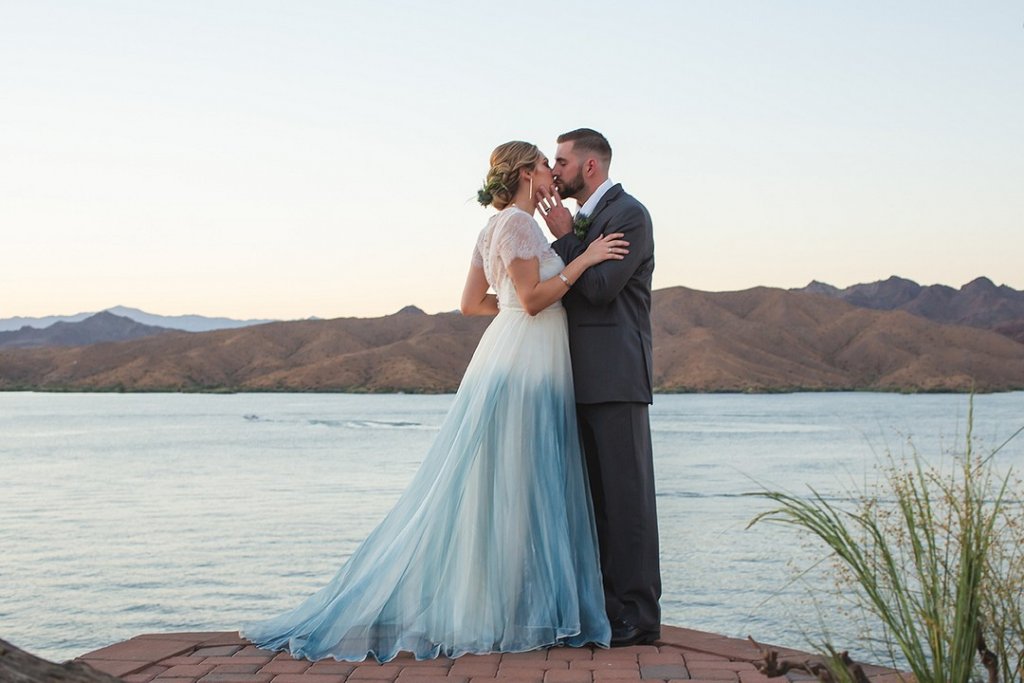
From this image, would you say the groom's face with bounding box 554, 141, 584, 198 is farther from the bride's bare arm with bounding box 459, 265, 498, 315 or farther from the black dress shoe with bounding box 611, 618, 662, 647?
the black dress shoe with bounding box 611, 618, 662, 647

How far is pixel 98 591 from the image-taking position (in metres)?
9.34

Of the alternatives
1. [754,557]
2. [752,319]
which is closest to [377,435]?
[754,557]


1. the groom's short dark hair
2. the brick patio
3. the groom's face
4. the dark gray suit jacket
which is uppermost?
the groom's short dark hair

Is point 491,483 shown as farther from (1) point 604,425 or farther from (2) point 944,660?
(2) point 944,660

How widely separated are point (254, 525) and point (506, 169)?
996 cm

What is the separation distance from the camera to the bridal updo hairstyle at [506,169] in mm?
4254

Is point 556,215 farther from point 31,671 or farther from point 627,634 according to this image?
point 31,671

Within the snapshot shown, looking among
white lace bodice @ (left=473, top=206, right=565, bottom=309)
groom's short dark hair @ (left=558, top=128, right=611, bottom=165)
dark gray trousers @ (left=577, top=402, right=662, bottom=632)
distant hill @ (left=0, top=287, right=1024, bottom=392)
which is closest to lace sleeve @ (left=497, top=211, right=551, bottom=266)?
white lace bodice @ (left=473, top=206, right=565, bottom=309)

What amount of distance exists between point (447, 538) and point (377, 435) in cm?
3059

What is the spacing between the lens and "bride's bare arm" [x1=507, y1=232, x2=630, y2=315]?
4.16 m

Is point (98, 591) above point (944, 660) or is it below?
below

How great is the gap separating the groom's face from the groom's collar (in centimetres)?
6

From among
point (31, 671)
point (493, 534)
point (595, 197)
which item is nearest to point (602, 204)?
point (595, 197)

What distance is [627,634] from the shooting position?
4215 mm
